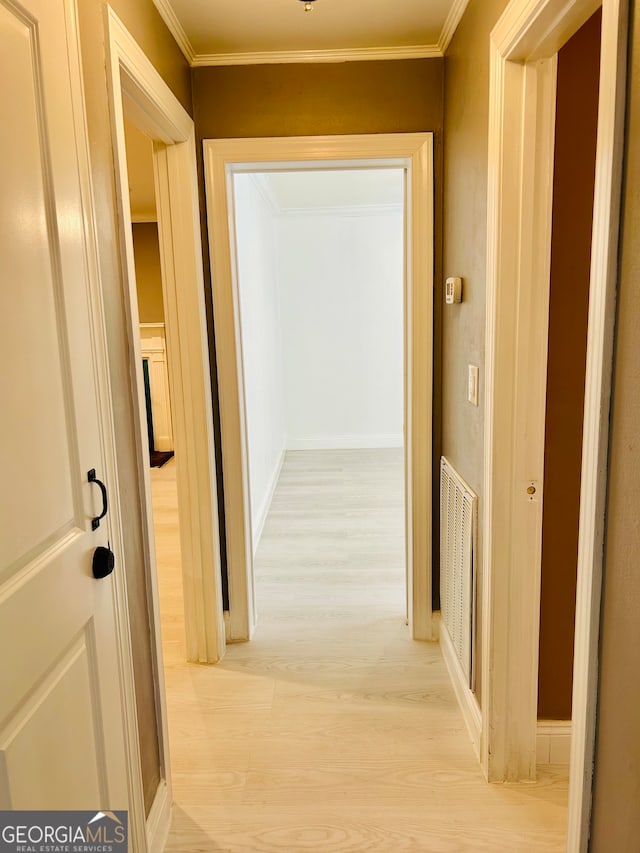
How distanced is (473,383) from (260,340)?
2886 millimetres

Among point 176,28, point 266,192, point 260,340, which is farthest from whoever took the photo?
point 266,192

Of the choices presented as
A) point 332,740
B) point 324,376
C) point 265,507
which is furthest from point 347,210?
point 332,740

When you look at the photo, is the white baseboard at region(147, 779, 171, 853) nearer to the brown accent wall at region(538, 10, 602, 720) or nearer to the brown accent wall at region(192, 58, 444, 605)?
the brown accent wall at region(538, 10, 602, 720)

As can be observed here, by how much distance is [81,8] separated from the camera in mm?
1217

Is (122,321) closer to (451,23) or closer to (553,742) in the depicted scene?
(451,23)

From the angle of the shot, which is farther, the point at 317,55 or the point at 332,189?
the point at 332,189

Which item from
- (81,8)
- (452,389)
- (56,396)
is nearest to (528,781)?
(452,389)

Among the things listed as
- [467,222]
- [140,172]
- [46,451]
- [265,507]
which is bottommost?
[265,507]

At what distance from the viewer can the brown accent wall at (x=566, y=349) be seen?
1.60m

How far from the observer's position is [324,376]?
6.29 metres

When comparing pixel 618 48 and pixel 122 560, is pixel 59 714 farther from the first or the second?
pixel 618 48

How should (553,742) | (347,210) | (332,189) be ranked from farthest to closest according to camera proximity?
(347,210) → (332,189) → (553,742)

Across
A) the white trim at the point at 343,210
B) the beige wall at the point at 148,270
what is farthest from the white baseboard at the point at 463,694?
the beige wall at the point at 148,270

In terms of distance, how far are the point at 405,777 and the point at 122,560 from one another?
121 cm
